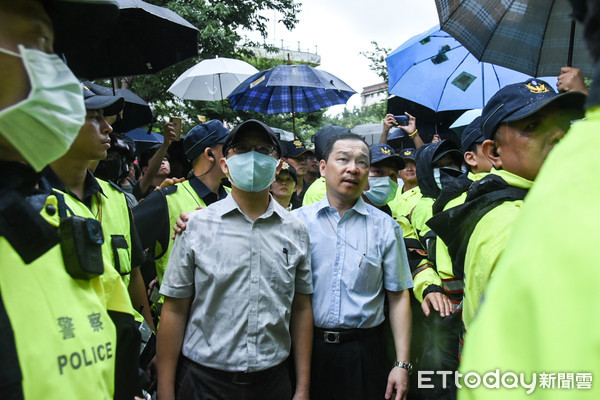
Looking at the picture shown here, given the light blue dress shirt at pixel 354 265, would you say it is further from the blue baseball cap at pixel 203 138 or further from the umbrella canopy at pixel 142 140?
the umbrella canopy at pixel 142 140

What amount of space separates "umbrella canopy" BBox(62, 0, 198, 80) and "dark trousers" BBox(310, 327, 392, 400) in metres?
2.75

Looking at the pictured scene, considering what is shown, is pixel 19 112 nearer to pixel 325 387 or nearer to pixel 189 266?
pixel 189 266

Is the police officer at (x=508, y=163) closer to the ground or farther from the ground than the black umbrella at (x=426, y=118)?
closer to the ground

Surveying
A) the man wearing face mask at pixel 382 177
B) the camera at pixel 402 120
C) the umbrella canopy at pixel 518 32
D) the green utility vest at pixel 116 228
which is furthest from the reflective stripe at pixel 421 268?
the camera at pixel 402 120

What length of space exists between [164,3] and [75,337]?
Answer: 1252cm

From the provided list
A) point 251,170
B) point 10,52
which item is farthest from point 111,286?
point 251,170

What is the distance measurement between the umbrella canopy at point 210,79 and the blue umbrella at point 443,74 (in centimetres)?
347

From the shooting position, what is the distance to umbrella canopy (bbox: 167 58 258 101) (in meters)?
7.56

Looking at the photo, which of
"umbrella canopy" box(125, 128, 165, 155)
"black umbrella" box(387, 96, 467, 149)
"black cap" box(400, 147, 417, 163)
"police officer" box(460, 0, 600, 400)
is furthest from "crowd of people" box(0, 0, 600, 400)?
"black umbrella" box(387, 96, 467, 149)

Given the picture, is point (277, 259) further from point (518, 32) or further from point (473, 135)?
point (518, 32)

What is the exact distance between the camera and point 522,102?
6.15 ft

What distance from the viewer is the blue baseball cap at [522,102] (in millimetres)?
1801

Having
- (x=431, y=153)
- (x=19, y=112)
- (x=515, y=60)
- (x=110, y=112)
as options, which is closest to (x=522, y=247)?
(x=19, y=112)

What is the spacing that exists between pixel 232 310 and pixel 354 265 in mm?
855
